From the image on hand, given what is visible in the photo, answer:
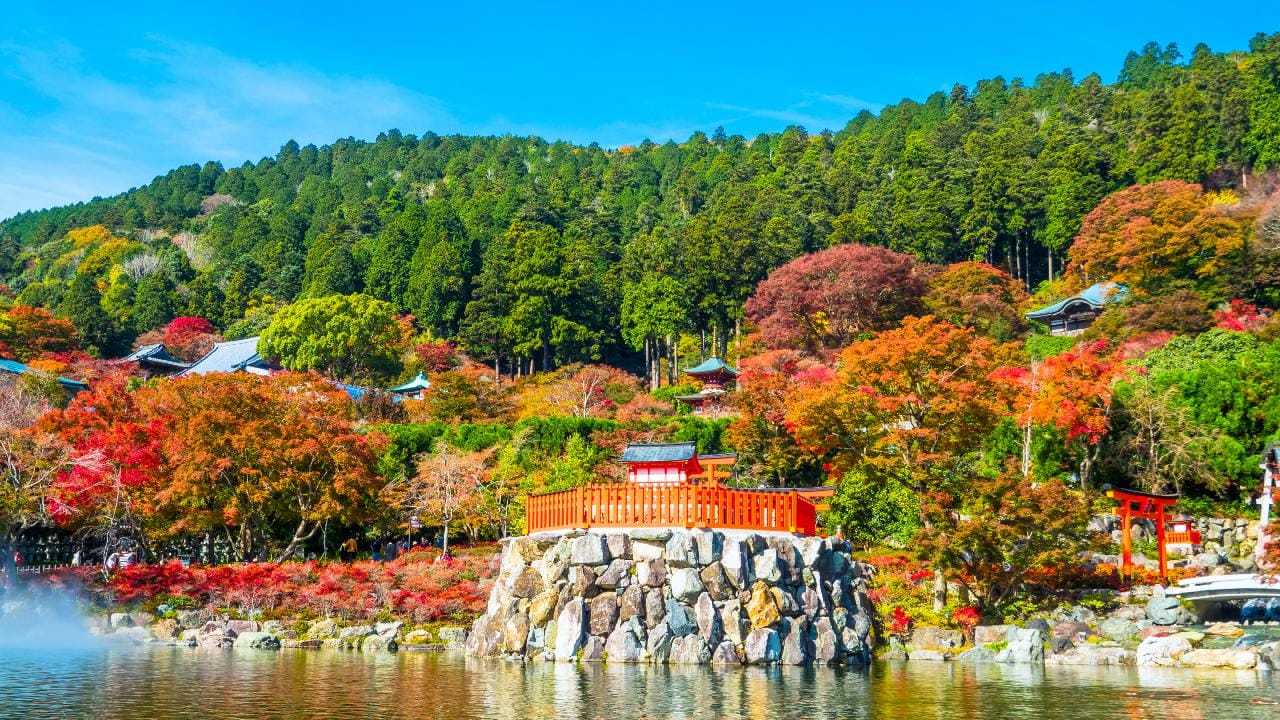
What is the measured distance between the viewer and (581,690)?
12734mm

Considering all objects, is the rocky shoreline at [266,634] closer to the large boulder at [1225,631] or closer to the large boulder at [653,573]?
the large boulder at [653,573]

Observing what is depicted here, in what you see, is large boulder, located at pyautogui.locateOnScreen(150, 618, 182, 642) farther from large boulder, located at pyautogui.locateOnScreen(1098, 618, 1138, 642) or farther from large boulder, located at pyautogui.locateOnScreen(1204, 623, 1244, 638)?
large boulder, located at pyautogui.locateOnScreen(1204, 623, 1244, 638)

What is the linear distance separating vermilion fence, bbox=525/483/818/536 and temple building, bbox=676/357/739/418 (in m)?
24.8

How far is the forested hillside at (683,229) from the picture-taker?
178 ft

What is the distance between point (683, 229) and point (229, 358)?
27611mm

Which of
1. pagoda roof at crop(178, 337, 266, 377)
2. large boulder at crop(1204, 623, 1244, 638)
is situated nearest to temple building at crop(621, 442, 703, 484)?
large boulder at crop(1204, 623, 1244, 638)

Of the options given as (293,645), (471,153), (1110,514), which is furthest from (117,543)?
(471,153)

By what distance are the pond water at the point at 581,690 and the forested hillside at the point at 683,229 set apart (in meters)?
31.6

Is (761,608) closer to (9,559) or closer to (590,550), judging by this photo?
(590,550)

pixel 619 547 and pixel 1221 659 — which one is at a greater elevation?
pixel 619 547

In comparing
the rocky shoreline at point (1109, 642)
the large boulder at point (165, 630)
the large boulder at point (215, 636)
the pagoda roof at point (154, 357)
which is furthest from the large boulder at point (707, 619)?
the pagoda roof at point (154, 357)

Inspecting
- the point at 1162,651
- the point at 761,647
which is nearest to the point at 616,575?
the point at 761,647

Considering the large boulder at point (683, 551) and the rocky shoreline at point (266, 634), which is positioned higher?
the large boulder at point (683, 551)

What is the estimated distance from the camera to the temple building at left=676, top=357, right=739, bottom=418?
42.9 m
